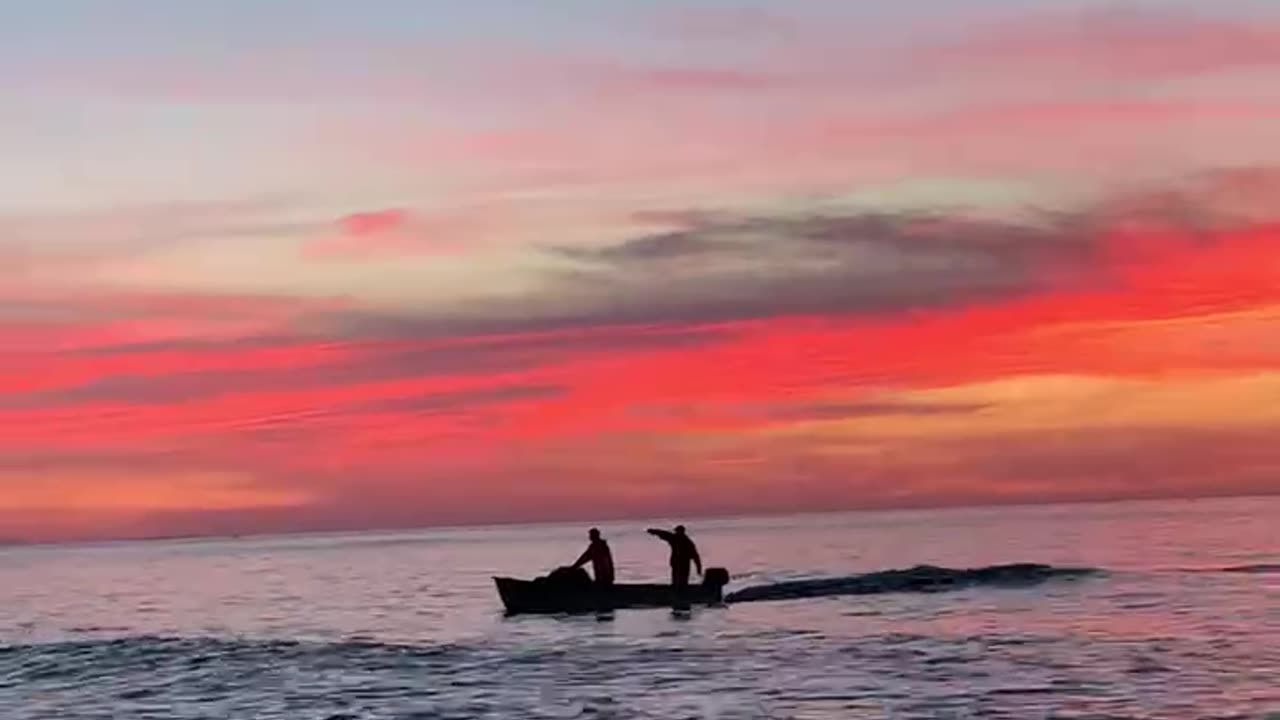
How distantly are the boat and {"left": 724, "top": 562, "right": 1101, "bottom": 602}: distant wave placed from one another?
7.75 feet

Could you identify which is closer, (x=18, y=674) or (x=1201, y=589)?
(x=18, y=674)

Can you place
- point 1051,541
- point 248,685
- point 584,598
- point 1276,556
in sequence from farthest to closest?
point 1051,541, point 1276,556, point 584,598, point 248,685

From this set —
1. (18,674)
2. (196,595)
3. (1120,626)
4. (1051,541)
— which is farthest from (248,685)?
(1051,541)

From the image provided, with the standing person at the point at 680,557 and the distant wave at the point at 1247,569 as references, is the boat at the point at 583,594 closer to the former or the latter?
the standing person at the point at 680,557

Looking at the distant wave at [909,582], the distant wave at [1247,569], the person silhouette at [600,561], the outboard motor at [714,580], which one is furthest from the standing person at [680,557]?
the distant wave at [1247,569]

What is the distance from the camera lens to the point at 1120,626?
35656 mm

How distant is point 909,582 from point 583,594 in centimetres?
1344

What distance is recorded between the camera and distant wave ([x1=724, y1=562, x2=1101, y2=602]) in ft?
162

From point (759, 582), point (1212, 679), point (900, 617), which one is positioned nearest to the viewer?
point (1212, 679)

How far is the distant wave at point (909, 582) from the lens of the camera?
49469 millimetres

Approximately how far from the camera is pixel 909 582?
52500 mm

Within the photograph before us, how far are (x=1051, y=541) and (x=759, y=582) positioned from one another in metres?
49.8

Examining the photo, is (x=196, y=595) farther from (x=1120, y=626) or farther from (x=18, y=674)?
(x=1120, y=626)

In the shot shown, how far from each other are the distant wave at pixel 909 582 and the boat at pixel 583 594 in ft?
7.75
